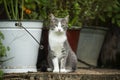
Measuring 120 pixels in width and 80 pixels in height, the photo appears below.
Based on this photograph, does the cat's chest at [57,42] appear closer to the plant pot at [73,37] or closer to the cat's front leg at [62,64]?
the cat's front leg at [62,64]

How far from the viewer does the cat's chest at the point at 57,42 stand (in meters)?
3.50

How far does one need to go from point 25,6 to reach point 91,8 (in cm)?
75

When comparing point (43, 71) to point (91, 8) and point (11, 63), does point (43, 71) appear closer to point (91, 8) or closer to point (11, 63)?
point (11, 63)

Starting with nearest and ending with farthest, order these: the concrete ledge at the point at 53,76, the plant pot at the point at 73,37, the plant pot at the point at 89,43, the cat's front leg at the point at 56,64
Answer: the concrete ledge at the point at 53,76 → the cat's front leg at the point at 56,64 → the plant pot at the point at 73,37 → the plant pot at the point at 89,43

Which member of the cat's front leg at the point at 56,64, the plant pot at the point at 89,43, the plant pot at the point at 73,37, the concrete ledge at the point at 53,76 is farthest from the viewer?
the plant pot at the point at 89,43

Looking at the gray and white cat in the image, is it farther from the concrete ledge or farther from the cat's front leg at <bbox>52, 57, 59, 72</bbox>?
the concrete ledge

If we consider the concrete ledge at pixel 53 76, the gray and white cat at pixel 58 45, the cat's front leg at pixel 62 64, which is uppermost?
the gray and white cat at pixel 58 45

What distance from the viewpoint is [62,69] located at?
140 inches

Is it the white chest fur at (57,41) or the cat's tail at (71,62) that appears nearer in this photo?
the white chest fur at (57,41)

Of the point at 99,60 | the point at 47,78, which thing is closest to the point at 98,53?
the point at 99,60

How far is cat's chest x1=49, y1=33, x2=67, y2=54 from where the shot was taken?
3502mm

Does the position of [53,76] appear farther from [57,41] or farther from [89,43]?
[89,43]

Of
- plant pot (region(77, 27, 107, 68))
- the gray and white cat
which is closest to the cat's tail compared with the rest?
the gray and white cat

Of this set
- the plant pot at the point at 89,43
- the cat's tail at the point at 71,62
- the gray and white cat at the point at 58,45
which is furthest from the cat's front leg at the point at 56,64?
the plant pot at the point at 89,43
